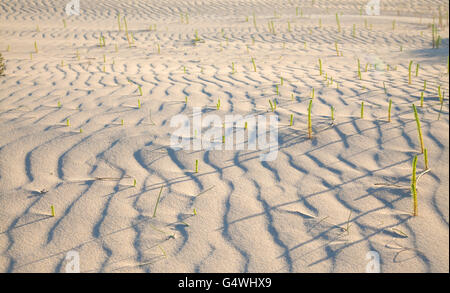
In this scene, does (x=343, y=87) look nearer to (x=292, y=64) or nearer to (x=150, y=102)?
(x=292, y=64)

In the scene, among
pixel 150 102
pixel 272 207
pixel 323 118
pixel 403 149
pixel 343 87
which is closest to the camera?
pixel 272 207

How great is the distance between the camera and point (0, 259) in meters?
1.86

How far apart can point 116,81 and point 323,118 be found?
2864 millimetres

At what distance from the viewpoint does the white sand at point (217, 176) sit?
1.89 metres

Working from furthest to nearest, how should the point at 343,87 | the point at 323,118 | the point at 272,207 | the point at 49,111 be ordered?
the point at 343,87, the point at 49,111, the point at 323,118, the point at 272,207

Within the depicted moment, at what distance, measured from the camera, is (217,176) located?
2555mm

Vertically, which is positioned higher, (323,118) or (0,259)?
(323,118)

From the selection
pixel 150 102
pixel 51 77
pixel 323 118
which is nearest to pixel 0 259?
pixel 150 102

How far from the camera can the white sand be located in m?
1.89
